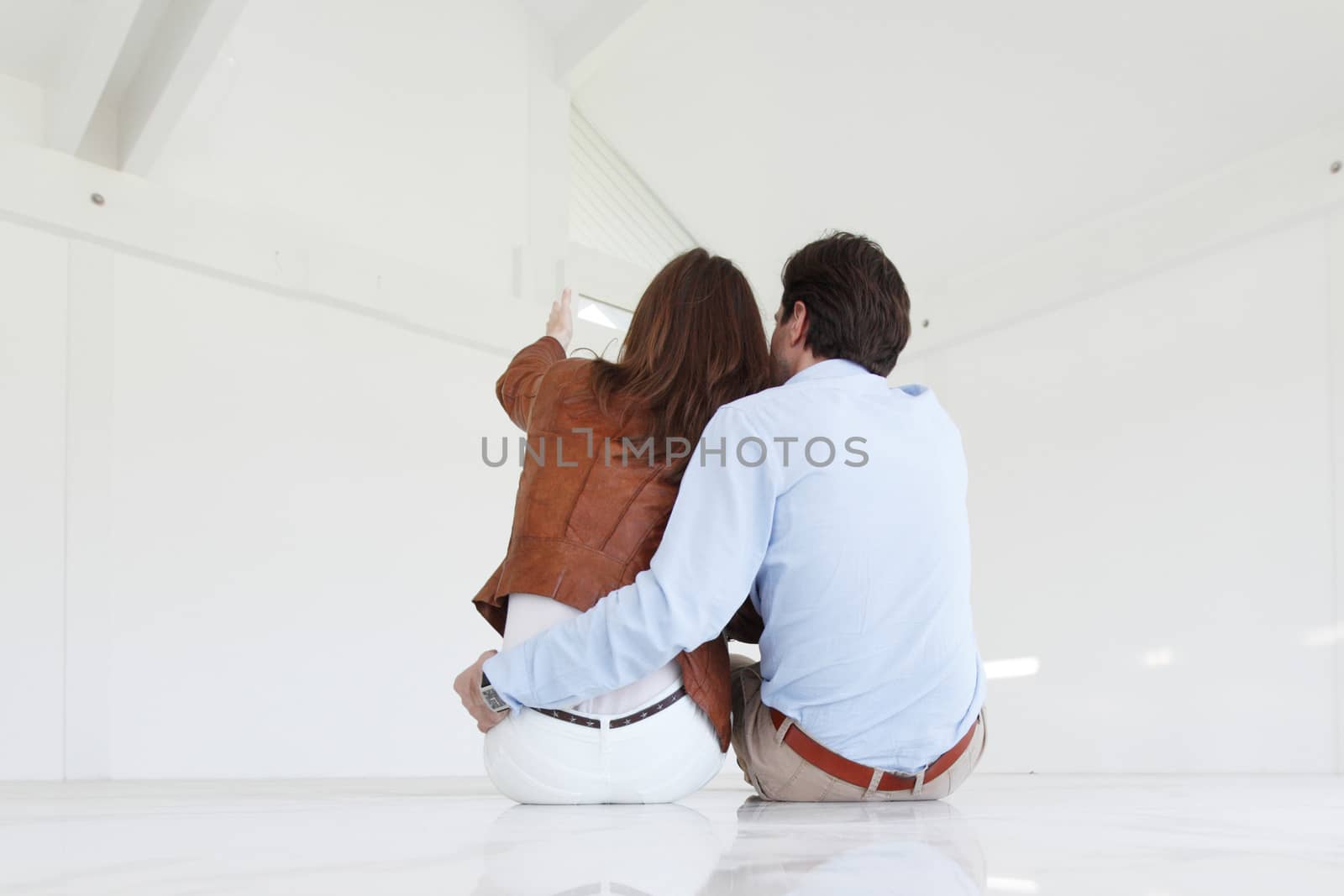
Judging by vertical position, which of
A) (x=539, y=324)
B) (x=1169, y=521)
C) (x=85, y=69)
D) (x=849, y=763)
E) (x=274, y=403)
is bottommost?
(x=849, y=763)

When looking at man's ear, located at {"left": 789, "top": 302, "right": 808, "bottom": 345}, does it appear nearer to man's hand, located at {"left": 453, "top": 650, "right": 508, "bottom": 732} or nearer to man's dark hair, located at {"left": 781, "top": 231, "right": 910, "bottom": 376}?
man's dark hair, located at {"left": 781, "top": 231, "right": 910, "bottom": 376}

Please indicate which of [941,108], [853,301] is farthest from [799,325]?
[941,108]

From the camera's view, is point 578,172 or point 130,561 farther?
point 578,172

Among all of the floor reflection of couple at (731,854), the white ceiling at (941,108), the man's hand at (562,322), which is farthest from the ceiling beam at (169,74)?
the floor reflection of couple at (731,854)

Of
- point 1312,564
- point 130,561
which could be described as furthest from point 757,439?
point 1312,564

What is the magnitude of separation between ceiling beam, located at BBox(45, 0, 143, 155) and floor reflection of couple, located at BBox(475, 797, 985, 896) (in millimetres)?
3604

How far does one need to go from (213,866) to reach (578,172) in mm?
6533

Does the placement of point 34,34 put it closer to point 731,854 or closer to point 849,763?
point 849,763

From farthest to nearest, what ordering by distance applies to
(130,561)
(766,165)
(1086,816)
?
1. (766,165)
2. (130,561)
3. (1086,816)

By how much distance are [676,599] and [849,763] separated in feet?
1.33

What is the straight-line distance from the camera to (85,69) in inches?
157

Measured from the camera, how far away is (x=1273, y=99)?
4.87m

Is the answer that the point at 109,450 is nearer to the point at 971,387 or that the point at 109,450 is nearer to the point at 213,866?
the point at 213,866

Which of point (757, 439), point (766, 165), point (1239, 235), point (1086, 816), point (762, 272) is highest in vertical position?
point (766, 165)
